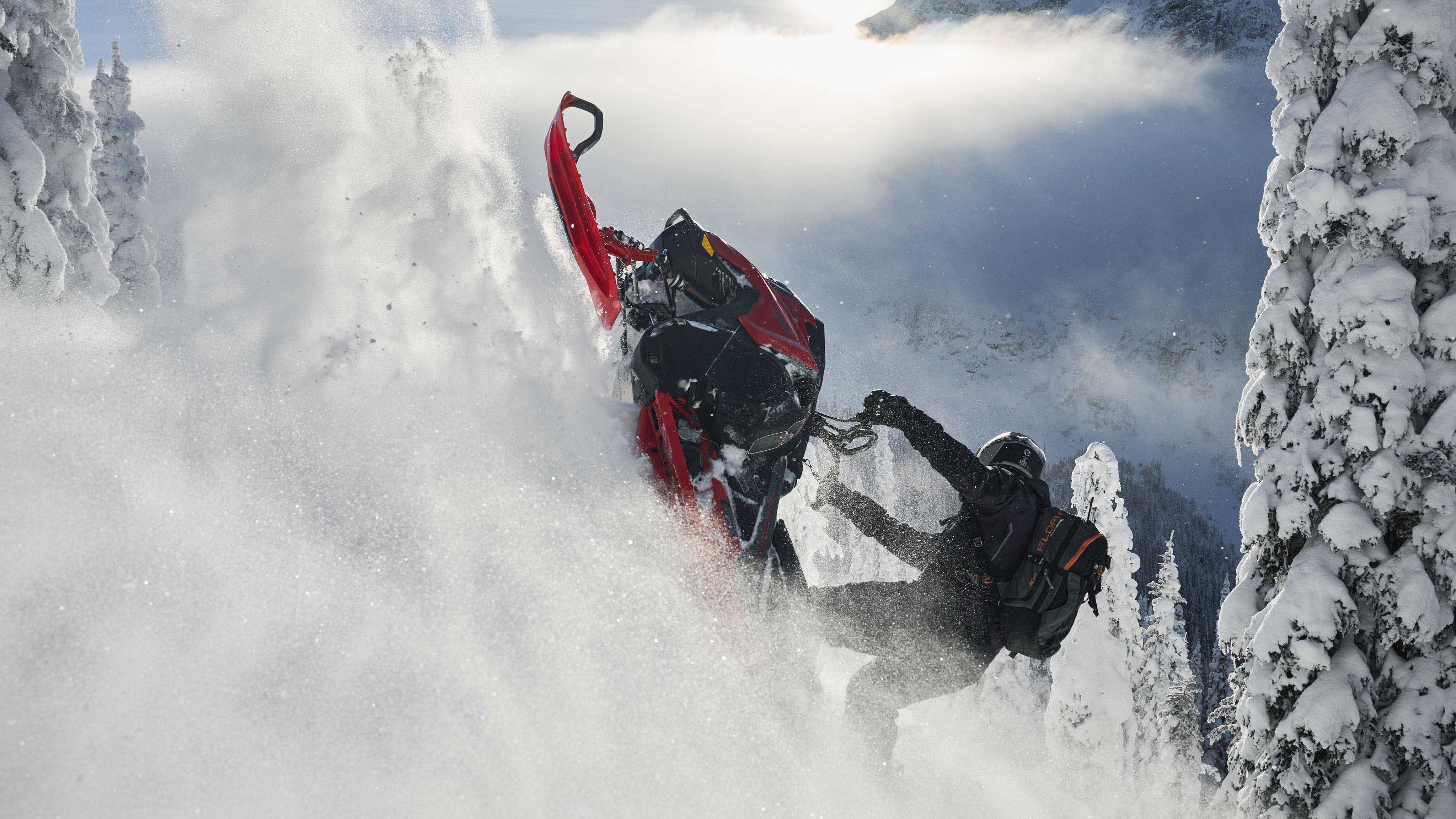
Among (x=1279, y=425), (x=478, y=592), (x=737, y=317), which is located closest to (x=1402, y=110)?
(x=1279, y=425)

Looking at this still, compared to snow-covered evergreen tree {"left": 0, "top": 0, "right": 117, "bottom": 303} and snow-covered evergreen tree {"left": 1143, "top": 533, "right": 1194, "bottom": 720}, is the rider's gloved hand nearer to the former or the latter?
snow-covered evergreen tree {"left": 0, "top": 0, "right": 117, "bottom": 303}

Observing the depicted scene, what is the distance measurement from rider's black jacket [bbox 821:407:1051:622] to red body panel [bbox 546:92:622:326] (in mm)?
2199

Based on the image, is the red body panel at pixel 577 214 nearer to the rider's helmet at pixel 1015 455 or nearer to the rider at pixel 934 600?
the rider at pixel 934 600

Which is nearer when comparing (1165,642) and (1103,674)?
(1103,674)

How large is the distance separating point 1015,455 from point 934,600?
4.08ft

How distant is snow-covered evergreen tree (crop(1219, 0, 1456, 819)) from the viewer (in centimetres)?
565

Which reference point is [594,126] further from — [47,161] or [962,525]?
[47,161]

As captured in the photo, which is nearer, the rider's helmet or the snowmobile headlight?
the snowmobile headlight

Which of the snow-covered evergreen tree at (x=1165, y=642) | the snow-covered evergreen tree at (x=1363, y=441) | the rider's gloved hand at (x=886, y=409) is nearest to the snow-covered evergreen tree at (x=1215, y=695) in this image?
the snow-covered evergreen tree at (x=1165, y=642)

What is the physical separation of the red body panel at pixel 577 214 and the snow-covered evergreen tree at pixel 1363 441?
5238 mm

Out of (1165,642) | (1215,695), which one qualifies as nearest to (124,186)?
(1165,642)

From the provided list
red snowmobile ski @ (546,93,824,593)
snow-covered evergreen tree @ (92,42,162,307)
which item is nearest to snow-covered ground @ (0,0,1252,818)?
red snowmobile ski @ (546,93,824,593)

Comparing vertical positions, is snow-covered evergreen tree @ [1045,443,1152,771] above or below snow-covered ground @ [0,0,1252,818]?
below

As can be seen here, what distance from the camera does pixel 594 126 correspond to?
16.8 ft
